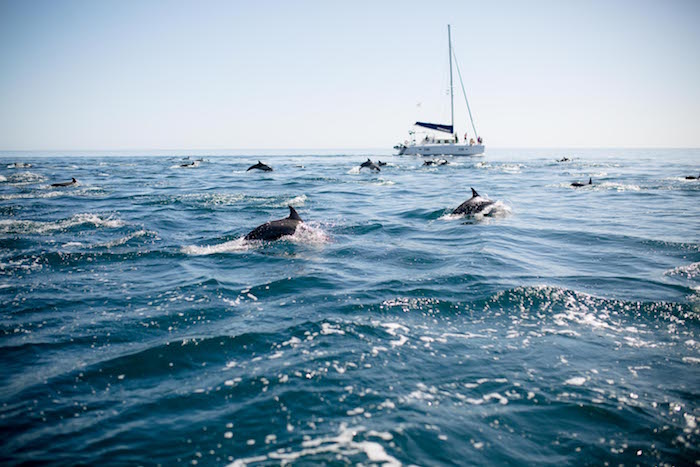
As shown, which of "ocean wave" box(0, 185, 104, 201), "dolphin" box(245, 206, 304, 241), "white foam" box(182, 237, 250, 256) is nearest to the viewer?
"white foam" box(182, 237, 250, 256)

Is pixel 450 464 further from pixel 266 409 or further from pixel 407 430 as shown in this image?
pixel 266 409

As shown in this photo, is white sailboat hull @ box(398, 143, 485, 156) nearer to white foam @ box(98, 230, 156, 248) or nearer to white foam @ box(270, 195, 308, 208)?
white foam @ box(270, 195, 308, 208)

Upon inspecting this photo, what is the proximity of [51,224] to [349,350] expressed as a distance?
13199 mm

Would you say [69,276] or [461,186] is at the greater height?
[461,186]

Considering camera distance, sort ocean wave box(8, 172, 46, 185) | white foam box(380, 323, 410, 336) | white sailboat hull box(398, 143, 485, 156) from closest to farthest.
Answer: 1. white foam box(380, 323, 410, 336)
2. ocean wave box(8, 172, 46, 185)
3. white sailboat hull box(398, 143, 485, 156)

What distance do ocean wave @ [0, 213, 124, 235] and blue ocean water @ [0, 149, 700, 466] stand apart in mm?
976

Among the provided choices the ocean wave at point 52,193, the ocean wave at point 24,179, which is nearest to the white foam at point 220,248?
the ocean wave at point 52,193

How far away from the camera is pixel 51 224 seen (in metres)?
13.2

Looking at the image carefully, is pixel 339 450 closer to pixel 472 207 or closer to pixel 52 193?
pixel 472 207

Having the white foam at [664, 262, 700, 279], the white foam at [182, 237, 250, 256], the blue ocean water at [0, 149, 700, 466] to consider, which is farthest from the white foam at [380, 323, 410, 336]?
the white foam at [664, 262, 700, 279]

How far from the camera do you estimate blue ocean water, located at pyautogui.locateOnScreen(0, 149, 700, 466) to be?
3.47 meters

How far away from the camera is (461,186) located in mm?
27328

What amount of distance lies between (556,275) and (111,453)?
316 inches

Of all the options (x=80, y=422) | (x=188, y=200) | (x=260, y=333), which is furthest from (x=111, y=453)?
(x=188, y=200)
